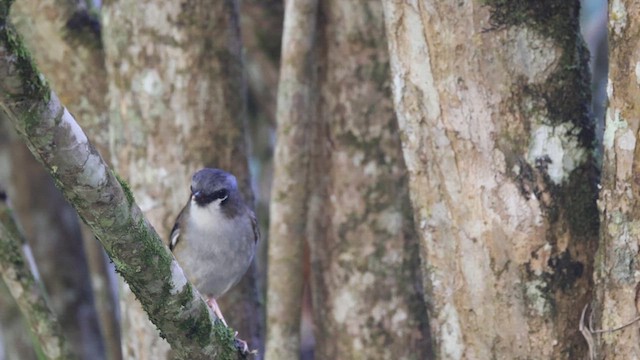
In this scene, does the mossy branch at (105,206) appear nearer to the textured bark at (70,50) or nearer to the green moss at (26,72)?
the green moss at (26,72)

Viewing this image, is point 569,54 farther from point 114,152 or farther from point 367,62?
point 114,152

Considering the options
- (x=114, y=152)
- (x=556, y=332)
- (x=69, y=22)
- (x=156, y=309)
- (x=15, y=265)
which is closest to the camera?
(x=156, y=309)

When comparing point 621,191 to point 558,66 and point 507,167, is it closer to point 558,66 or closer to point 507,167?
point 507,167

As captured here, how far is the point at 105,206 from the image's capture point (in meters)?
3.48

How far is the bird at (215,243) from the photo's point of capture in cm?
625

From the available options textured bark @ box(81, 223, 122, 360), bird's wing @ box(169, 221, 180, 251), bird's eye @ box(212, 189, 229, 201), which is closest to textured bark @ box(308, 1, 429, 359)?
bird's eye @ box(212, 189, 229, 201)

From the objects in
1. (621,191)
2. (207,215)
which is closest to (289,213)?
(207,215)

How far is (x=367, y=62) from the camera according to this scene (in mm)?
6312

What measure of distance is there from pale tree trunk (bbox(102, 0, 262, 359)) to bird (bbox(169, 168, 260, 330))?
132 mm

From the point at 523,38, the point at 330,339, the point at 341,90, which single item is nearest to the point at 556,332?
the point at 523,38

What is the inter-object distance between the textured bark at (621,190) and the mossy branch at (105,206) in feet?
5.57

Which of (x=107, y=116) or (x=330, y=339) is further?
(x=107, y=116)

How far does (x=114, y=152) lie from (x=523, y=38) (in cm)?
275

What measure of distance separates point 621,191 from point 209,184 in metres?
2.49
